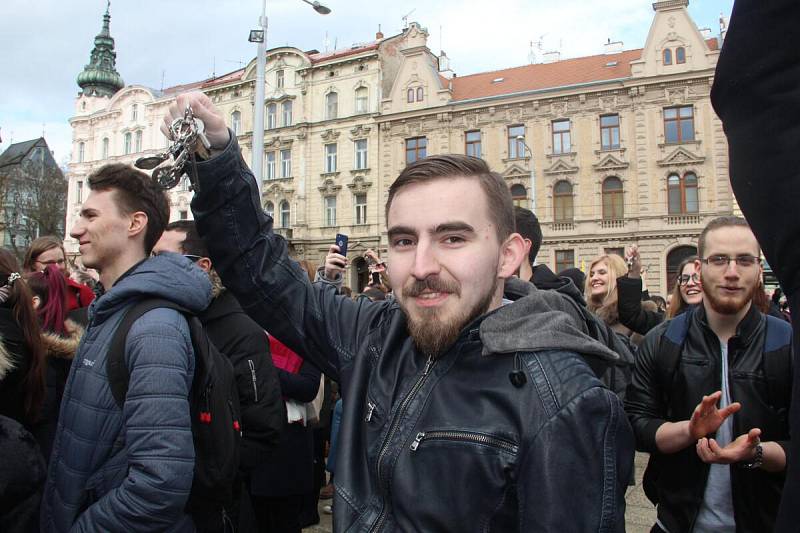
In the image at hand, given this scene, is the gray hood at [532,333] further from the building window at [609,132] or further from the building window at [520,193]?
the building window at [609,132]

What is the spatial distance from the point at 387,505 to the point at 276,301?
76 cm

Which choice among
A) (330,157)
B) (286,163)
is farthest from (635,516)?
(286,163)

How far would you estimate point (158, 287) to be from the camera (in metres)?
2.11

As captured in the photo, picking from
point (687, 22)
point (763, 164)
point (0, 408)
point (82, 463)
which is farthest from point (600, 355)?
point (687, 22)

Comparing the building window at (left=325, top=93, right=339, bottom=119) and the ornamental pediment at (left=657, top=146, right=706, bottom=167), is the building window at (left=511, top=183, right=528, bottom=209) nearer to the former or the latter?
the ornamental pediment at (left=657, top=146, right=706, bottom=167)

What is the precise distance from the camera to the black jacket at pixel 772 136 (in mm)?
744

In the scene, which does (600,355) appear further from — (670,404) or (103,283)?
(103,283)

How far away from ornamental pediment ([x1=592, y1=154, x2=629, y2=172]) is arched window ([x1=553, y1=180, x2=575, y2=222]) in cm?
157

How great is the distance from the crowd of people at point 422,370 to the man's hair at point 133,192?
0.01 meters

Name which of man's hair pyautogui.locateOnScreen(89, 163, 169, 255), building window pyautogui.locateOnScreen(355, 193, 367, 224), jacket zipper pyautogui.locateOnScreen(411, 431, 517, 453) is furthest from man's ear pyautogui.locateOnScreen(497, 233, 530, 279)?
building window pyautogui.locateOnScreen(355, 193, 367, 224)

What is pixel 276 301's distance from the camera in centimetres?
187

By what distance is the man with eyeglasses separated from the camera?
2252 mm

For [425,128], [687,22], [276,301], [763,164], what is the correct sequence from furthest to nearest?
[425,128] < [687,22] < [276,301] < [763,164]

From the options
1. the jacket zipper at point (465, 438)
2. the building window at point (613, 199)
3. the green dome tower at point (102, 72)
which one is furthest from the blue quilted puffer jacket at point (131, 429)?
the green dome tower at point (102, 72)
